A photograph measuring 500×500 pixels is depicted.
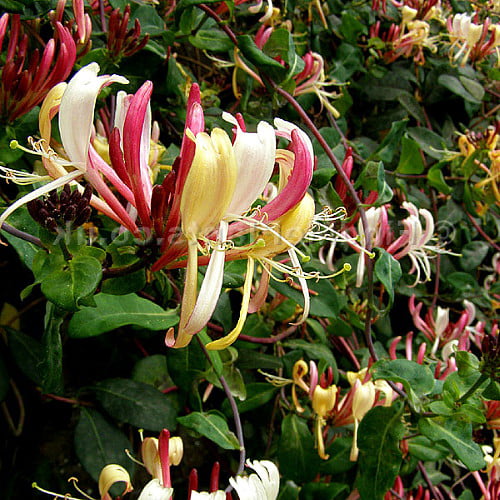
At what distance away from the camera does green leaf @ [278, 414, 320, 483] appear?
2.83 feet

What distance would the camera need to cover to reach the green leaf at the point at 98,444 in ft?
2.65

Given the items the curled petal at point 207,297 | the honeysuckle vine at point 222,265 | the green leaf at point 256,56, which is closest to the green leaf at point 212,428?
the honeysuckle vine at point 222,265

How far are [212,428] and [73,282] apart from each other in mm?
325

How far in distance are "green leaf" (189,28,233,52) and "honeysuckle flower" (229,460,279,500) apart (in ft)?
2.16

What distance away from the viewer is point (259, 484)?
49 cm

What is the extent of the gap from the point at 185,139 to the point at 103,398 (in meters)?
0.59

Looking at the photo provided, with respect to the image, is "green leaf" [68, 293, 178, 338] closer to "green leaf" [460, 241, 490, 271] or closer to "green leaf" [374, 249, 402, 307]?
"green leaf" [374, 249, 402, 307]

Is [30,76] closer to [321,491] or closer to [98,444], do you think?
[98,444]

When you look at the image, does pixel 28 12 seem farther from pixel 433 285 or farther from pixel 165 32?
pixel 433 285

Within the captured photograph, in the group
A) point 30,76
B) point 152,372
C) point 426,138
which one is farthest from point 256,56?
point 426,138

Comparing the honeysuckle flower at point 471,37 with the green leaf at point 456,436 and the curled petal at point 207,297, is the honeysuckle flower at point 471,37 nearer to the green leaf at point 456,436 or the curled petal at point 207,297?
the green leaf at point 456,436

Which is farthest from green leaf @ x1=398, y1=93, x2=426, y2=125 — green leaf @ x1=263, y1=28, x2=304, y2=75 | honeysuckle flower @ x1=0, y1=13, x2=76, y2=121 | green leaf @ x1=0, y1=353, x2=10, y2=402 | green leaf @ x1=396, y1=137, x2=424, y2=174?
green leaf @ x1=0, y1=353, x2=10, y2=402

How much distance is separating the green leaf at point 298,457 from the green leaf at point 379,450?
0.37 feet

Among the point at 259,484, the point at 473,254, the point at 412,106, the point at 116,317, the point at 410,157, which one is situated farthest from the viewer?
the point at 412,106
